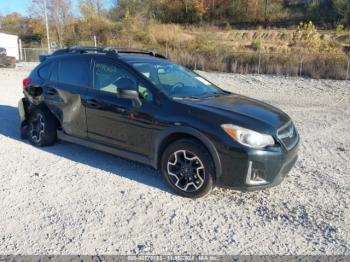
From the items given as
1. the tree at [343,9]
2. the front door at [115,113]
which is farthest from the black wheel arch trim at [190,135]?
the tree at [343,9]

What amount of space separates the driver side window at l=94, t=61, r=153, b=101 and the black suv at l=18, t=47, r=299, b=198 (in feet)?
0.04

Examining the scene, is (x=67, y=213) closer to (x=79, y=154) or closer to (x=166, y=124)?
(x=166, y=124)

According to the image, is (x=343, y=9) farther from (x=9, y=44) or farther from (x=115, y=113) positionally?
(x=115, y=113)

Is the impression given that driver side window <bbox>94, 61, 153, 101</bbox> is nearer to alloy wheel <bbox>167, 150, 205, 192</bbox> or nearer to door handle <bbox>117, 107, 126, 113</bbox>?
door handle <bbox>117, 107, 126, 113</bbox>

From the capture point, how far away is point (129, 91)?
4145 millimetres

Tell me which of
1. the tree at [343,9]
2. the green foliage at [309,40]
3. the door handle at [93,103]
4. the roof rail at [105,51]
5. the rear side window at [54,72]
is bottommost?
the door handle at [93,103]

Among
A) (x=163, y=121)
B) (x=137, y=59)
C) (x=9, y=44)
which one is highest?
(x=9, y=44)

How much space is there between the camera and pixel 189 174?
153 inches

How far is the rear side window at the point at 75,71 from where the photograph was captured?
4949 mm

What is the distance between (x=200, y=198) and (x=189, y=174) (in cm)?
32

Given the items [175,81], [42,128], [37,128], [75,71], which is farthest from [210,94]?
[37,128]

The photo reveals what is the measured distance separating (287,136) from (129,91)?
79.6 inches

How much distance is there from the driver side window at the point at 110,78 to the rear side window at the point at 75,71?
0.23m

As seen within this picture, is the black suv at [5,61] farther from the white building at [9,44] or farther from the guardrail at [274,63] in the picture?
the white building at [9,44]
